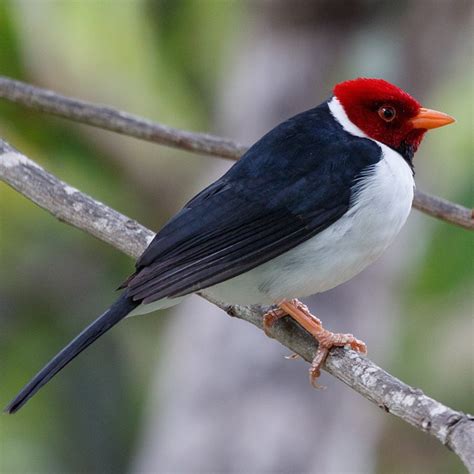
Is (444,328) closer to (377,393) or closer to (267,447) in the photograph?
(267,447)

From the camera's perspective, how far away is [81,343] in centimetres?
337

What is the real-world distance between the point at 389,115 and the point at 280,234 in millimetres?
783

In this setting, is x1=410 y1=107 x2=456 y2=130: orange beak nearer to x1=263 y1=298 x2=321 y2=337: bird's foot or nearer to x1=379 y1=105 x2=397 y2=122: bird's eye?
x1=379 y1=105 x2=397 y2=122: bird's eye

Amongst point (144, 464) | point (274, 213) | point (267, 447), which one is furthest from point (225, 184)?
point (144, 464)

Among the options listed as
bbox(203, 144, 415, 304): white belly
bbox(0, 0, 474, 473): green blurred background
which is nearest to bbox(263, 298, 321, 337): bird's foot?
bbox(203, 144, 415, 304): white belly

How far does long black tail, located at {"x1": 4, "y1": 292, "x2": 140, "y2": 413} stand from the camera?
333 centimetres

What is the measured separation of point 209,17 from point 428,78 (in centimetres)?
205

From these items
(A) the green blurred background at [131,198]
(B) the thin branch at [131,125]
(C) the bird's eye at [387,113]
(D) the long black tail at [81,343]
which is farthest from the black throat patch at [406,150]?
Result: (A) the green blurred background at [131,198]

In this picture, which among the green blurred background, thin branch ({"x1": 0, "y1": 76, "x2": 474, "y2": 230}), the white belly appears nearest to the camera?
the white belly

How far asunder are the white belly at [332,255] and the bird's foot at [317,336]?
121 mm

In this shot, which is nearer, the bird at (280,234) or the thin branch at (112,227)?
the thin branch at (112,227)

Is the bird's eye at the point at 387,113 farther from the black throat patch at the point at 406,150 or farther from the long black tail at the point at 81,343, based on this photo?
the long black tail at the point at 81,343

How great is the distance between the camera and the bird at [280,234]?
11.1ft

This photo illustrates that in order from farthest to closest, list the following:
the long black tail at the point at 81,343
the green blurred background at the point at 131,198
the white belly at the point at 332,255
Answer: the green blurred background at the point at 131,198, the white belly at the point at 332,255, the long black tail at the point at 81,343
